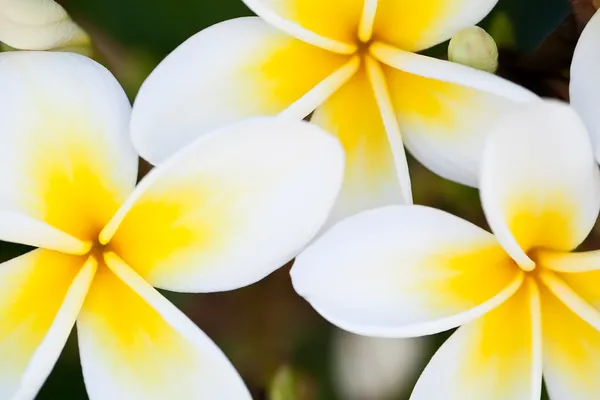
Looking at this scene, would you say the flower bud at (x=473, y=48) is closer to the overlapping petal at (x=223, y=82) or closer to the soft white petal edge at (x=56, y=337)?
the overlapping petal at (x=223, y=82)

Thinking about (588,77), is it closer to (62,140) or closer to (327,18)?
(327,18)

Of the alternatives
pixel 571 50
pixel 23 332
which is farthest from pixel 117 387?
pixel 571 50

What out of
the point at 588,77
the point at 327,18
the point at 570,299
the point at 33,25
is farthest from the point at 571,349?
the point at 33,25

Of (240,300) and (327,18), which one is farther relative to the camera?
(240,300)

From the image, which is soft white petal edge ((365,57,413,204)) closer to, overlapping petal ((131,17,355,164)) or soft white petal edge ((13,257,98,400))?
overlapping petal ((131,17,355,164))

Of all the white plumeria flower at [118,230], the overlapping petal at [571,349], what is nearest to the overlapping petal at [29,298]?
the white plumeria flower at [118,230]

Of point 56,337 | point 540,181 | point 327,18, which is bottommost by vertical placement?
point 56,337

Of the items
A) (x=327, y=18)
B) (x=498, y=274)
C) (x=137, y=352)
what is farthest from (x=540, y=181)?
(x=137, y=352)

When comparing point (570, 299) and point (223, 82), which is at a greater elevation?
point (223, 82)
